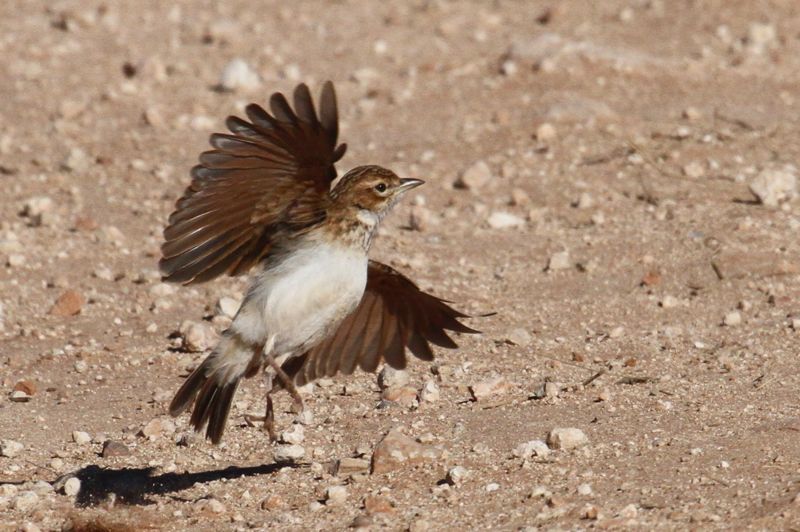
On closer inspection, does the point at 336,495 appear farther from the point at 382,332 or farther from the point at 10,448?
the point at 10,448

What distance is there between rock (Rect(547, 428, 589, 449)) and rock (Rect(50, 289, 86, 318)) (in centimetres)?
328

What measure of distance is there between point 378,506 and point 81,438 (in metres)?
1.70

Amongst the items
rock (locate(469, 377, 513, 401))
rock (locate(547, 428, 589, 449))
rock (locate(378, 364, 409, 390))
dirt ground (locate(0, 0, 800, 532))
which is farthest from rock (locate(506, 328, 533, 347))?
rock (locate(547, 428, 589, 449))

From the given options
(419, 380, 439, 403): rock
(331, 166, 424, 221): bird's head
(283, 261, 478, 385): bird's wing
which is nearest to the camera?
(331, 166, 424, 221): bird's head

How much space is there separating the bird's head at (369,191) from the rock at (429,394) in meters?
0.92

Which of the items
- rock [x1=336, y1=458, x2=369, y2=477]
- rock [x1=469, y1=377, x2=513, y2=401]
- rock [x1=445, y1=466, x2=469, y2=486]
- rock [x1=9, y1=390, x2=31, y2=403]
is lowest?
rock [x1=469, y1=377, x2=513, y2=401]

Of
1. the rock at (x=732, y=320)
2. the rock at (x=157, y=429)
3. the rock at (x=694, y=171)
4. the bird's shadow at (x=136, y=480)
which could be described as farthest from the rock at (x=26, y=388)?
the rock at (x=694, y=171)

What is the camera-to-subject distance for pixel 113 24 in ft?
44.1

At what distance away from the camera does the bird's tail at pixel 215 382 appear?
250 inches

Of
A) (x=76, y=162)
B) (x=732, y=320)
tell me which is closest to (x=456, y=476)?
(x=732, y=320)

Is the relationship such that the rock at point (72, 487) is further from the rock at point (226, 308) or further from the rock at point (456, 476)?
the rock at point (226, 308)

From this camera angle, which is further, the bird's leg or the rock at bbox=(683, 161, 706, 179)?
the rock at bbox=(683, 161, 706, 179)

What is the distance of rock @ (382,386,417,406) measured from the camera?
6996 mm

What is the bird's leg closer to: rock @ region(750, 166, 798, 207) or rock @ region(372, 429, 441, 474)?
rock @ region(372, 429, 441, 474)
